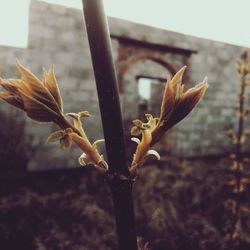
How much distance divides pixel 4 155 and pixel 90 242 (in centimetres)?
280

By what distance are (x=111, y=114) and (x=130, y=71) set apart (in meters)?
7.02

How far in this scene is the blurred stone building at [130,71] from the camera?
636 cm

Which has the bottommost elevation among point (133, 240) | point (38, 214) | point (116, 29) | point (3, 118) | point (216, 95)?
point (38, 214)

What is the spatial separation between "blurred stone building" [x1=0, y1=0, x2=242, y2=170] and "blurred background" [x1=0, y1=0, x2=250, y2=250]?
0.02 metres

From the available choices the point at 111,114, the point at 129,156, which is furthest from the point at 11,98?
the point at 129,156

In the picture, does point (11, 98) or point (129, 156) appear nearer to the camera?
point (11, 98)

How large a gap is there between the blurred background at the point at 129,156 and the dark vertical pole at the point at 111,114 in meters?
3.78

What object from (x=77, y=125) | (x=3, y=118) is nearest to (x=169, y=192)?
(x=3, y=118)

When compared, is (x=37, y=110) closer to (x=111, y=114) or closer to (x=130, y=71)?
(x=111, y=114)

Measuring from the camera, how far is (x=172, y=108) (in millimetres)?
572

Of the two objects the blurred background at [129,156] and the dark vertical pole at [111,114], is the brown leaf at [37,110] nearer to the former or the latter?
the dark vertical pole at [111,114]

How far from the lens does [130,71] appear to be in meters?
7.42

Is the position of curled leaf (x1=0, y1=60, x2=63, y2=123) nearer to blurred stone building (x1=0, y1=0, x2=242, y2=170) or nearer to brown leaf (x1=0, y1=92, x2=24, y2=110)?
brown leaf (x1=0, y1=92, x2=24, y2=110)

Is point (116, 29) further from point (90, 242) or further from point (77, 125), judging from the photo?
point (77, 125)
